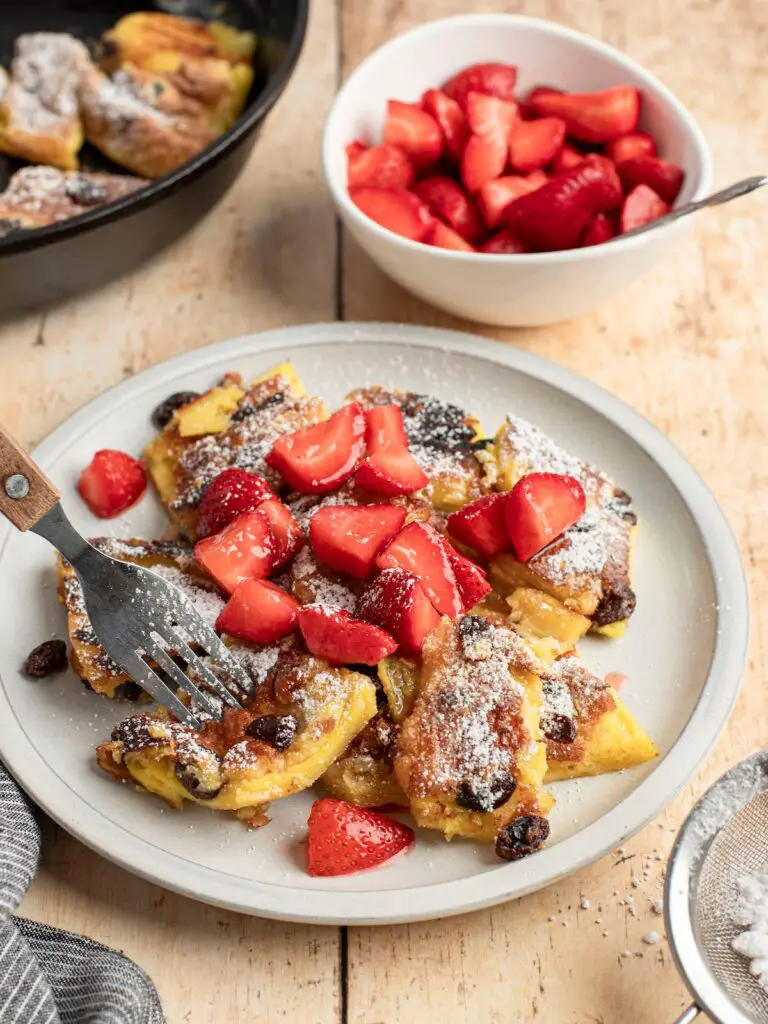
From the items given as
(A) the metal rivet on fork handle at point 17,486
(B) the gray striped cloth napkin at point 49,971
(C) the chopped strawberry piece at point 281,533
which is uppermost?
(A) the metal rivet on fork handle at point 17,486

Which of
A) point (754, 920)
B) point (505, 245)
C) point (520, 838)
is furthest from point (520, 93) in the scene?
point (754, 920)

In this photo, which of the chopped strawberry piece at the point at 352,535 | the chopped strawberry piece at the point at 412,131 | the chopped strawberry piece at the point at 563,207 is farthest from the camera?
the chopped strawberry piece at the point at 412,131

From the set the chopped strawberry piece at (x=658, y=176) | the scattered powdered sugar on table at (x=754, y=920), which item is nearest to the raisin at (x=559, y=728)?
the scattered powdered sugar on table at (x=754, y=920)

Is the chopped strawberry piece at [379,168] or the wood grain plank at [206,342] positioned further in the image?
the chopped strawberry piece at [379,168]

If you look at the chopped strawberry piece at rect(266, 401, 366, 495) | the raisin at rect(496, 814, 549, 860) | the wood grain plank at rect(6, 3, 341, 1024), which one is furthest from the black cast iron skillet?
the raisin at rect(496, 814, 549, 860)

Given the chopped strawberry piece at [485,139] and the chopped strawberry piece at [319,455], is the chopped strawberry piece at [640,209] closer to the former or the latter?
the chopped strawberry piece at [485,139]

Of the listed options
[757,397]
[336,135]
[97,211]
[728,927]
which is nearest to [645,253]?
[757,397]

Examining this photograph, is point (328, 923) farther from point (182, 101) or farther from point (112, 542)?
point (182, 101)
